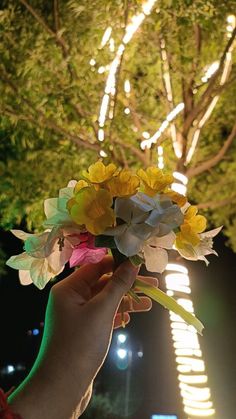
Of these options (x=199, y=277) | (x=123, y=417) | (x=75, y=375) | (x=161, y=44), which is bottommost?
(x=75, y=375)

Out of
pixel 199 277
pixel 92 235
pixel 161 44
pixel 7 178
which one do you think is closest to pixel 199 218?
pixel 92 235

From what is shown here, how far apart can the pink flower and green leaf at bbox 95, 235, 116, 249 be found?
2cm

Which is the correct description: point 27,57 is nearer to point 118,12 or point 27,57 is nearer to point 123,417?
point 118,12

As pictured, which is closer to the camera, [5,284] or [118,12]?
Answer: [118,12]

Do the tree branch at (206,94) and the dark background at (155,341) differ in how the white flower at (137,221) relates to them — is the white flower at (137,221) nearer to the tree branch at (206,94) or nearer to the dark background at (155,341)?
the tree branch at (206,94)

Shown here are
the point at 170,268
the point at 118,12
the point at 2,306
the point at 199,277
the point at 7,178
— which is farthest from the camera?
the point at 2,306

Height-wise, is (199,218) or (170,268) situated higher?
(170,268)

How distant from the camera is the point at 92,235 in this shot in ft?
4.17

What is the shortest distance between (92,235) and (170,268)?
140 inches

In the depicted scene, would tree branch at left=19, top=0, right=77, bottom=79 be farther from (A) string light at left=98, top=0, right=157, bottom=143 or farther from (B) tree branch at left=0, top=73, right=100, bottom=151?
(B) tree branch at left=0, top=73, right=100, bottom=151

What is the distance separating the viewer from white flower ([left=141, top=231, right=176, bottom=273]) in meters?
1.28

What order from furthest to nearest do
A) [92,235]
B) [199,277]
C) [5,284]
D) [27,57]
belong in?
[5,284]
[199,277]
[27,57]
[92,235]

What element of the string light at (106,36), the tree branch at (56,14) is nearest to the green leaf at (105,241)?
the string light at (106,36)

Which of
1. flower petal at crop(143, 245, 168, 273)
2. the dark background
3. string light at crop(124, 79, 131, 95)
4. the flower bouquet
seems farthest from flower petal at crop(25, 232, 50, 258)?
the dark background
